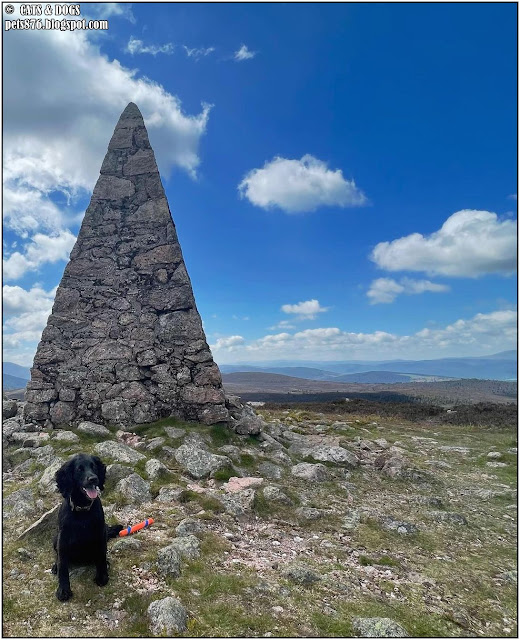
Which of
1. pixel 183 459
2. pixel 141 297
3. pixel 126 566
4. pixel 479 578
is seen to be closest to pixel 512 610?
pixel 479 578

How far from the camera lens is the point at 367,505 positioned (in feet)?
39.9

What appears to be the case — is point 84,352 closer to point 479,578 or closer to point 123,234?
point 123,234

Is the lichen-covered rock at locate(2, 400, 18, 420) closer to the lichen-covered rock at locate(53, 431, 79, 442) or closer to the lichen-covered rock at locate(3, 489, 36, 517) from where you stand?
the lichen-covered rock at locate(53, 431, 79, 442)

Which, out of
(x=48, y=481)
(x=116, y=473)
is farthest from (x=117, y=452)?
(x=48, y=481)

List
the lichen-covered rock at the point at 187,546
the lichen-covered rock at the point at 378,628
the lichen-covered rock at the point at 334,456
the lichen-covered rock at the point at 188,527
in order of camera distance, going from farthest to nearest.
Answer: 1. the lichen-covered rock at the point at 334,456
2. the lichen-covered rock at the point at 188,527
3. the lichen-covered rock at the point at 187,546
4. the lichen-covered rock at the point at 378,628

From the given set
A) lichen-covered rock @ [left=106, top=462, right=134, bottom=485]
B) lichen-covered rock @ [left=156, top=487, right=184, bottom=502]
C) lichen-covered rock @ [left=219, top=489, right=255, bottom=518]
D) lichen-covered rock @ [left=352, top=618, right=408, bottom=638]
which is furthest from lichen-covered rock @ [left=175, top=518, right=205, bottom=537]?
lichen-covered rock @ [left=352, top=618, right=408, bottom=638]

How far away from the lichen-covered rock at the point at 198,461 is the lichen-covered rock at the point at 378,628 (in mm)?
7450

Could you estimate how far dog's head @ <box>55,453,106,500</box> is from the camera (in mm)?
6637

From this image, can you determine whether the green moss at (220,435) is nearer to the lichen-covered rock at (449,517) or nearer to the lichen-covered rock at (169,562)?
the lichen-covered rock at (169,562)

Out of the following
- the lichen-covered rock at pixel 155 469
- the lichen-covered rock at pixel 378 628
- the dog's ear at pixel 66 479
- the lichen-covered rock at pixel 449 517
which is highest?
the dog's ear at pixel 66 479

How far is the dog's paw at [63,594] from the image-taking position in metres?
6.17

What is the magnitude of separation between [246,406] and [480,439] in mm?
16373

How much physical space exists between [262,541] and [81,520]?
14.8 ft

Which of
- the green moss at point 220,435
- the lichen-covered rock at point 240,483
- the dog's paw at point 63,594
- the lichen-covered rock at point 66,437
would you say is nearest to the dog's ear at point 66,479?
the dog's paw at point 63,594
